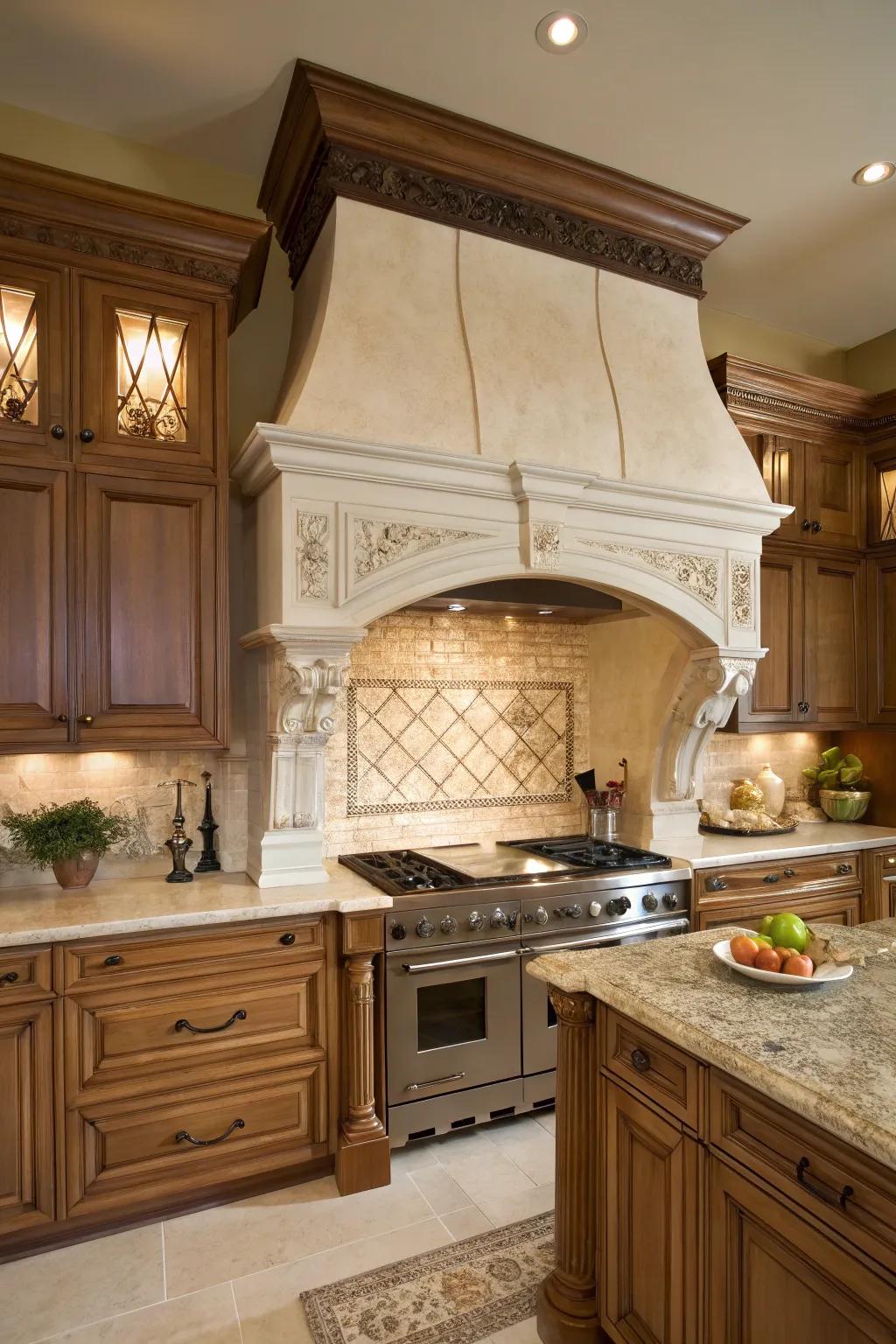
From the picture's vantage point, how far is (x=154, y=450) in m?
2.59

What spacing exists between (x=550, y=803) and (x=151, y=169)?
3.19 meters

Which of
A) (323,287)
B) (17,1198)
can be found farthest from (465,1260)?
(323,287)

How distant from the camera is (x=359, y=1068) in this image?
2.59m

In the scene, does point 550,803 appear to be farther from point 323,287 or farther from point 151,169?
point 151,169

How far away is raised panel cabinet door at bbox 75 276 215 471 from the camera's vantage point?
251 cm

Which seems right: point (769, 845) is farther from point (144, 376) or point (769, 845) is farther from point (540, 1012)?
point (144, 376)

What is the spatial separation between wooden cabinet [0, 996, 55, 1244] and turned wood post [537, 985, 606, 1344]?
4.79 feet

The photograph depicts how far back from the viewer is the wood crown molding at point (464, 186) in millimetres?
2697

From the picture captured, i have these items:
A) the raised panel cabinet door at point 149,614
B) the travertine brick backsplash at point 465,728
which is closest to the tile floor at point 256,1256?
the travertine brick backsplash at point 465,728

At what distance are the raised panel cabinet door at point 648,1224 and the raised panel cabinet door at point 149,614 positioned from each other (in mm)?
1723

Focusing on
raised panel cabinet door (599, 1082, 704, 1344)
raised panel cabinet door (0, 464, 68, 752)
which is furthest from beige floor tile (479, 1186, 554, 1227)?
raised panel cabinet door (0, 464, 68, 752)

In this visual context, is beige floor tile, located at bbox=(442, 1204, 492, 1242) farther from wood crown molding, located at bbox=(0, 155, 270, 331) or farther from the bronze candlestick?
wood crown molding, located at bbox=(0, 155, 270, 331)

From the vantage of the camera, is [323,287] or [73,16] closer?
[73,16]

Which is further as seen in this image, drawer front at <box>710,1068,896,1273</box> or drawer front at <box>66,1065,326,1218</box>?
drawer front at <box>66,1065,326,1218</box>
